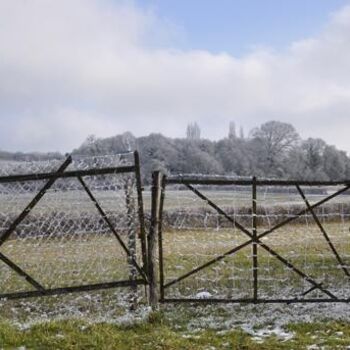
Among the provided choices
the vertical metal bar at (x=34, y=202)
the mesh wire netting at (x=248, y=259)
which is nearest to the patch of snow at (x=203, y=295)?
the mesh wire netting at (x=248, y=259)

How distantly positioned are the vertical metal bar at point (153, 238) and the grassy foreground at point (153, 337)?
25.7 inches

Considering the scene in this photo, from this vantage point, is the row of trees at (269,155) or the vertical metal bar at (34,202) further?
the row of trees at (269,155)

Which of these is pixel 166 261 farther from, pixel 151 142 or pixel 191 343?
pixel 151 142

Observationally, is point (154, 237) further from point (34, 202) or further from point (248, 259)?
point (248, 259)

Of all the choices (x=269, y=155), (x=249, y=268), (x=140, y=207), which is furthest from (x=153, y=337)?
(x=269, y=155)

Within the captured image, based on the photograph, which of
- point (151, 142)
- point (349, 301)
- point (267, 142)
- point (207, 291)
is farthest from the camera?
point (267, 142)

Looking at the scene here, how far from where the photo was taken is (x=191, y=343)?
21.3 ft

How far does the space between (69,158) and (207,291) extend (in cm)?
386

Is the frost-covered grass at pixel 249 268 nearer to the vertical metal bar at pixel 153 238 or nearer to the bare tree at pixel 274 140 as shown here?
the vertical metal bar at pixel 153 238

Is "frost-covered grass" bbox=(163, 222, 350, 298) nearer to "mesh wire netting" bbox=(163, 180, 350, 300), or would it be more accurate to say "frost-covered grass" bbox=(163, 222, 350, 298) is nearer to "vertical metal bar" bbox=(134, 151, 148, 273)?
"mesh wire netting" bbox=(163, 180, 350, 300)

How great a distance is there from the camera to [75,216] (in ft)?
30.2

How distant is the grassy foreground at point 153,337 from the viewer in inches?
252

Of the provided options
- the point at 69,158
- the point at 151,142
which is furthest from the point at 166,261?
the point at 151,142

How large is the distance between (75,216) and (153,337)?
316 cm
